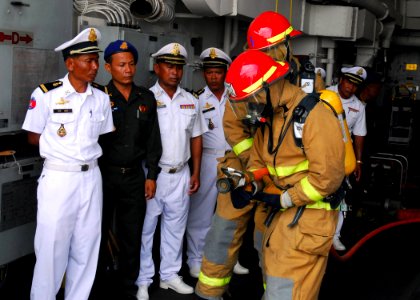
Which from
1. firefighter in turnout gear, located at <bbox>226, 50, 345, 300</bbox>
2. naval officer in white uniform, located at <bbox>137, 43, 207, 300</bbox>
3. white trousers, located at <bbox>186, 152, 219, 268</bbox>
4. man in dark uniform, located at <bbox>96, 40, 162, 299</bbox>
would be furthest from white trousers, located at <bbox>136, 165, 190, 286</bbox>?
firefighter in turnout gear, located at <bbox>226, 50, 345, 300</bbox>

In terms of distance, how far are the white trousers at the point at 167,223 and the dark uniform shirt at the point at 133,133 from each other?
0.71 feet

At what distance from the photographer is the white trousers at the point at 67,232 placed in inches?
139

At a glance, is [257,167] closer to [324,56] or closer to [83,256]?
[83,256]

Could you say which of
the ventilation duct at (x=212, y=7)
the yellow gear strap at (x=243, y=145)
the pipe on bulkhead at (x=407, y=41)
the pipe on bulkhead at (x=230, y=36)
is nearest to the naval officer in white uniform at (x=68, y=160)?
the yellow gear strap at (x=243, y=145)

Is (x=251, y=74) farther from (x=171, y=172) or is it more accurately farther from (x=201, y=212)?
(x=201, y=212)

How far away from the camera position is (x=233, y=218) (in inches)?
153

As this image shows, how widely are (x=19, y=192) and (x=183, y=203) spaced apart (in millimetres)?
1185

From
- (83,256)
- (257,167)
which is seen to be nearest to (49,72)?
(83,256)

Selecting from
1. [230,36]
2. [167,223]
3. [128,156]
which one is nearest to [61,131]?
[128,156]

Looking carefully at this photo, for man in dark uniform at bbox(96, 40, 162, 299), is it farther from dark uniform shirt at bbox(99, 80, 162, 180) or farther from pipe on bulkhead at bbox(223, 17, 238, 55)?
pipe on bulkhead at bbox(223, 17, 238, 55)

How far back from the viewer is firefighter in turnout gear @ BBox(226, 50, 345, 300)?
3109mm

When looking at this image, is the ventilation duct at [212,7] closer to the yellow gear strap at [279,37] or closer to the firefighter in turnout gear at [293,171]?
the yellow gear strap at [279,37]

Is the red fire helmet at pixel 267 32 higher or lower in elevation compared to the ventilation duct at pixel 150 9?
lower

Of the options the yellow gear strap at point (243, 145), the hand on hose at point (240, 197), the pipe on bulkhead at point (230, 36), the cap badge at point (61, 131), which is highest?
the pipe on bulkhead at point (230, 36)
